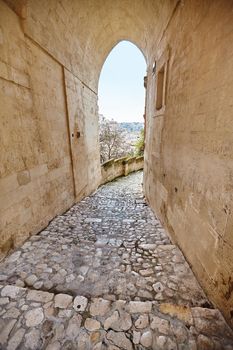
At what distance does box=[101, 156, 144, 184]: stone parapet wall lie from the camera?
974 cm

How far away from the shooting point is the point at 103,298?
A: 1.66 metres

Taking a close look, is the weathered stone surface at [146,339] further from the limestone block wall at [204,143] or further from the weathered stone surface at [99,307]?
the limestone block wall at [204,143]

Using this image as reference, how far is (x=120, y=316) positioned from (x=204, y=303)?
90cm

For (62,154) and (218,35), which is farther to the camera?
(62,154)

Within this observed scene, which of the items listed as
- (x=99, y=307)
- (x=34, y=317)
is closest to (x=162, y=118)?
(x=99, y=307)

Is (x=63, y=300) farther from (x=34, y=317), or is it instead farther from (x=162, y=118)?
(x=162, y=118)

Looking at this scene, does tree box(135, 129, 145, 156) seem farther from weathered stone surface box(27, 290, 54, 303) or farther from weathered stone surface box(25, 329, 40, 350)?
weathered stone surface box(25, 329, 40, 350)

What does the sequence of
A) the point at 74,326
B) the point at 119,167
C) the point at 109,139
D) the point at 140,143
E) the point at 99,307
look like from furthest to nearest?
1. the point at 109,139
2. the point at 140,143
3. the point at 119,167
4. the point at 99,307
5. the point at 74,326

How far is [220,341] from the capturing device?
1.26 m

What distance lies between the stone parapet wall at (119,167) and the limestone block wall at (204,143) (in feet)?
23.0

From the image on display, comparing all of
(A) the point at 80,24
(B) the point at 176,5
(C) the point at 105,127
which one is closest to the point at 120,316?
(B) the point at 176,5

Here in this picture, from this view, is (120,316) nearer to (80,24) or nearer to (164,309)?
(164,309)

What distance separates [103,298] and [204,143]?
202 centimetres

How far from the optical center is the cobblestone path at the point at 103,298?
1.28 meters
